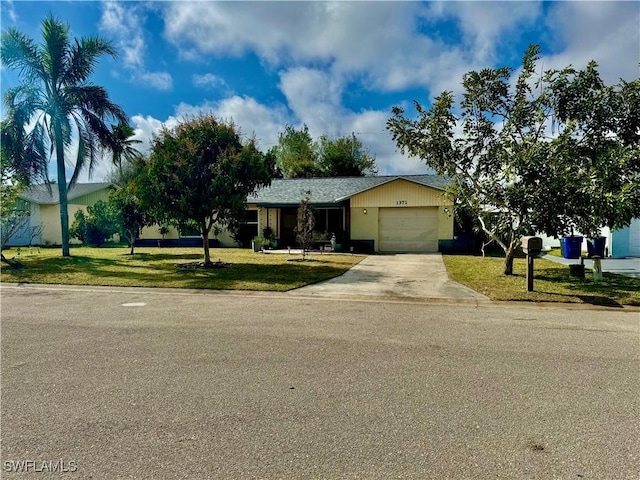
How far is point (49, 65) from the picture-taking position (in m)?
15.9

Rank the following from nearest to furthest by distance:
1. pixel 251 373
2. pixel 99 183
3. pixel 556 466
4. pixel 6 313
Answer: pixel 556 466
pixel 251 373
pixel 6 313
pixel 99 183

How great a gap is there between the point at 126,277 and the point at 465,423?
10.4 meters

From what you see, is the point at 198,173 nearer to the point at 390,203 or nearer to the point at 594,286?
the point at 390,203

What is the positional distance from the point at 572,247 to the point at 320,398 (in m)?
15.5

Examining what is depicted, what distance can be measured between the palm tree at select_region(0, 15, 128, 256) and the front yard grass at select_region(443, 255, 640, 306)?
15.9 m

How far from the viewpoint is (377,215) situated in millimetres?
20594

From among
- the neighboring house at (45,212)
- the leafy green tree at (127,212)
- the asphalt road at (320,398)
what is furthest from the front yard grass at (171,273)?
the neighboring house at (45,212)

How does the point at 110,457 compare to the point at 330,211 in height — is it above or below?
below

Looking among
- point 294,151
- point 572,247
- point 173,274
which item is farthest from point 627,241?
point 294,151

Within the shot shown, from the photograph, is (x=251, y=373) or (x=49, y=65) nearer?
(x=251, y=373)

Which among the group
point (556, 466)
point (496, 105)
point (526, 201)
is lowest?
point (556, 466)

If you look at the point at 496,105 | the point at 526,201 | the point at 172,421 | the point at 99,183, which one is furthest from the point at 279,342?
the point at 99,183

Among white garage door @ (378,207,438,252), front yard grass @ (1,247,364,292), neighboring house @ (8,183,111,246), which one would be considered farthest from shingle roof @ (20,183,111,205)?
white garage door @ (378,207,438,252)

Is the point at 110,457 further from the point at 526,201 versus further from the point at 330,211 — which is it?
the point at 330,211
